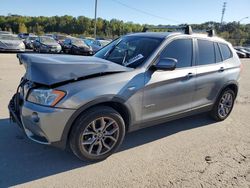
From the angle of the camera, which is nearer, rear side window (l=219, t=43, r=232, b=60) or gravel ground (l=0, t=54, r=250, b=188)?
gravel ground (l=0, t=54, r=250, b=188)

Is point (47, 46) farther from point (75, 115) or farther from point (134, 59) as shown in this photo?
point (75, 115)

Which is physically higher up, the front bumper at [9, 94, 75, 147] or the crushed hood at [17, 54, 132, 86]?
the crushed hood at [17, 54, 132, 86]

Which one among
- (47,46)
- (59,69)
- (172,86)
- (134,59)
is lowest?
(47,46)

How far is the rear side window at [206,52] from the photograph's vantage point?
4875 mm

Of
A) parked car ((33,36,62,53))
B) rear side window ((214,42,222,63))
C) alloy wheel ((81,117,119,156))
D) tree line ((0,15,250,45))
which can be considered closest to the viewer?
alloy wheel ((81,117,119,156))

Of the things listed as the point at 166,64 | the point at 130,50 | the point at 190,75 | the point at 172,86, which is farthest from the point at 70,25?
the point at 166,64

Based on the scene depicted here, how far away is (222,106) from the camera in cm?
564

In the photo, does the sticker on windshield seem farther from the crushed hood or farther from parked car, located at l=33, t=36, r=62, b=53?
parked car, located at l=33, t=36, r=62, b=53

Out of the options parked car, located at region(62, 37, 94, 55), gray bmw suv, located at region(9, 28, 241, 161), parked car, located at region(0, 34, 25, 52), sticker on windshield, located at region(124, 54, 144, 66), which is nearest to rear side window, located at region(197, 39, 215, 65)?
gray bmw suv, located at region(9, 28, 241, 161)

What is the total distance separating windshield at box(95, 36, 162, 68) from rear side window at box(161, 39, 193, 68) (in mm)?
206

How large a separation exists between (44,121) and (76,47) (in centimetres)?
1935

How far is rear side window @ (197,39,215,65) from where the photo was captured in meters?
4.88

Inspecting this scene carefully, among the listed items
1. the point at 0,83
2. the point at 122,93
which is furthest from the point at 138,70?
the point at 0,83

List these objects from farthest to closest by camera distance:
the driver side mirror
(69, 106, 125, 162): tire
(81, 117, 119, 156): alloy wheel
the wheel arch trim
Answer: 1. the driver side mirror
2. (81, 117, 119, 156): alloy wheel
3. (69, 106, 125, 162): tire
4. the wheel arch trim
